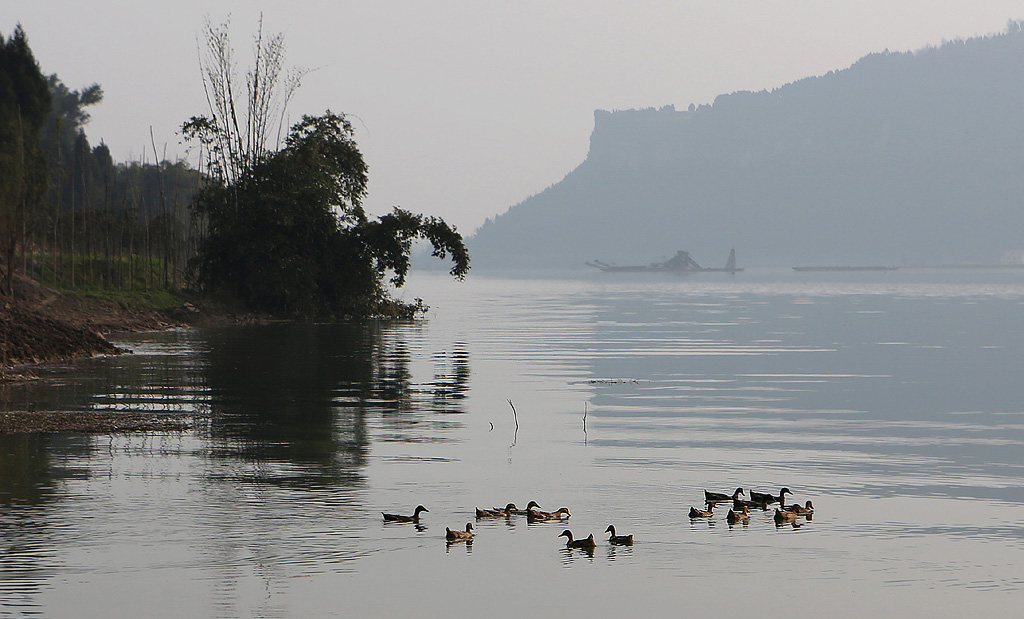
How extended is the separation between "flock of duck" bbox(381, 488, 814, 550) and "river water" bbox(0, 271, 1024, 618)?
144 millimetres

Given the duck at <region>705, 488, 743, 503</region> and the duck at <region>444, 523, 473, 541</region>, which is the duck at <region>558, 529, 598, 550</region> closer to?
the duck at <region>444, 523, 473, 541</region>

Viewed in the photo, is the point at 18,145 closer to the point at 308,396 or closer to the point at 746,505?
the point at 308,396

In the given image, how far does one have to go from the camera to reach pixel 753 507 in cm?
1574

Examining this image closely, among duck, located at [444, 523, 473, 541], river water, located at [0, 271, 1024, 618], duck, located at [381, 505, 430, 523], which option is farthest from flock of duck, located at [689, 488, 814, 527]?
duck, located at [381, 505, 430, 523]

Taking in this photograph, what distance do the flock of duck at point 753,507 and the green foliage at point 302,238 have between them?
1683 inches

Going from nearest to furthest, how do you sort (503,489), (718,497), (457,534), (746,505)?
(457,534)
(746,505)
(718,497)
(503,489)

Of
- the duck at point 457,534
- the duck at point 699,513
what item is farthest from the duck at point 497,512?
the duck at point 699,513

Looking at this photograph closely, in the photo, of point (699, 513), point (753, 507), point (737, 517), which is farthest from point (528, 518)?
point (753, 507)

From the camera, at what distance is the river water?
1220 centimetres

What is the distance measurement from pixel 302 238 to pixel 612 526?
150ft

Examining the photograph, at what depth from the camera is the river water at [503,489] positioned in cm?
1220

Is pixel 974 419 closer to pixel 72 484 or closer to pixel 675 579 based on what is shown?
pixel 675 579

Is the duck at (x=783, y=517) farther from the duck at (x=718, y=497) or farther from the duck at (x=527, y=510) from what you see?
the duck at (x=527, y=510)

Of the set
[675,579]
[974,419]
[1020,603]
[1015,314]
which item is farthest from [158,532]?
[1015,314]
